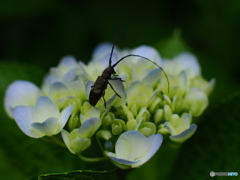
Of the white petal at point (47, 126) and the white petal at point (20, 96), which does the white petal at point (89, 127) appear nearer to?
the white petal at point (47, 126)

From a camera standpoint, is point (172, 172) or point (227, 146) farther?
point (172, 172)

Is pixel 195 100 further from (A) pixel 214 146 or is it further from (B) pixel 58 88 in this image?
(B) pixel 58 88

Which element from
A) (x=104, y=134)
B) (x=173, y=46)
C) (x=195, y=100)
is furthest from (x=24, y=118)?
(x=173, y=46)

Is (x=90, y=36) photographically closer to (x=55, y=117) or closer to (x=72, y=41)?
(x=72, y=41)

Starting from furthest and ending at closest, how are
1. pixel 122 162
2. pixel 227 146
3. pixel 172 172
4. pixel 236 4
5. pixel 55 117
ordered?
pixel 236 4
pixel 172 172
pixel 227 146
pixel 55 117
pixel 122 162

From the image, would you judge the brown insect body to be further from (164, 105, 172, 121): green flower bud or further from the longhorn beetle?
(164, 105, 172, 121): green flower bud

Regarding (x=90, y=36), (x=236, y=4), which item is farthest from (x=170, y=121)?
(x=90, y=36)
